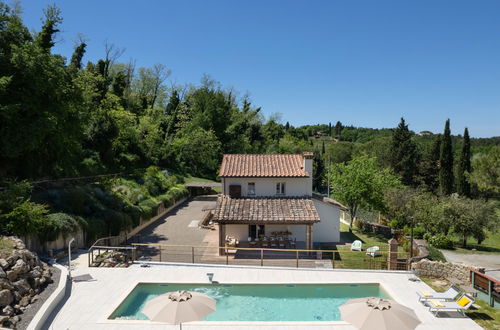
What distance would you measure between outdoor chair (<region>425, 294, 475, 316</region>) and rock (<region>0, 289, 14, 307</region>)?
1603cm

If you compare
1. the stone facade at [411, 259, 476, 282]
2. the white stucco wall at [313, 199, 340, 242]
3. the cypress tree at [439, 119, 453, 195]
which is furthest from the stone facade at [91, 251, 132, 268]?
the cypress tree at [439, 119, 453, 195]

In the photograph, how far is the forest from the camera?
20.8 metres

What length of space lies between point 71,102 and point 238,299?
19.3 meters

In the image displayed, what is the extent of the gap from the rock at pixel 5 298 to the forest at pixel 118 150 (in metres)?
5.30

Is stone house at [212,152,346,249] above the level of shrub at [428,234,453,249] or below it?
above

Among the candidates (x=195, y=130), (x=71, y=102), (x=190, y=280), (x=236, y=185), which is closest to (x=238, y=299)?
(x=190, y=280)

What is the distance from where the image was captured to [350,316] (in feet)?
31.6

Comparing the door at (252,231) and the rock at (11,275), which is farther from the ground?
the rock at (11,275)

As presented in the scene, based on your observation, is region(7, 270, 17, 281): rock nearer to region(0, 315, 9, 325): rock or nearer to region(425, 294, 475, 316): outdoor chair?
region(0, 315, 9, 325): rock

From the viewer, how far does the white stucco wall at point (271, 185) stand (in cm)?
2661

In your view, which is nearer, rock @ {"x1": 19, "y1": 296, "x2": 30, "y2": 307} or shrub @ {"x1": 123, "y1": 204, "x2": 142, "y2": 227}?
rock @ {"x1": 19, "y1": 296, "x2": 30, "y2": 307}

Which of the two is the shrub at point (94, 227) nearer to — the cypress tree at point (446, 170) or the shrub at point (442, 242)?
the shrub at point (442, 242)

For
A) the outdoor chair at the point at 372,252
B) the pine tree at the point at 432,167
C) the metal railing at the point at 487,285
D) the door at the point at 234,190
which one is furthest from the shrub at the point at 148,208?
the pine tree at the point at 432,167

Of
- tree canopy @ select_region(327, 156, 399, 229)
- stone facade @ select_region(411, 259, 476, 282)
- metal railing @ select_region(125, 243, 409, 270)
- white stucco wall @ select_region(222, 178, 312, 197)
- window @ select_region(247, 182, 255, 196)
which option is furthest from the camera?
tree canopy @ select_region(327, 156, 399, 229)
